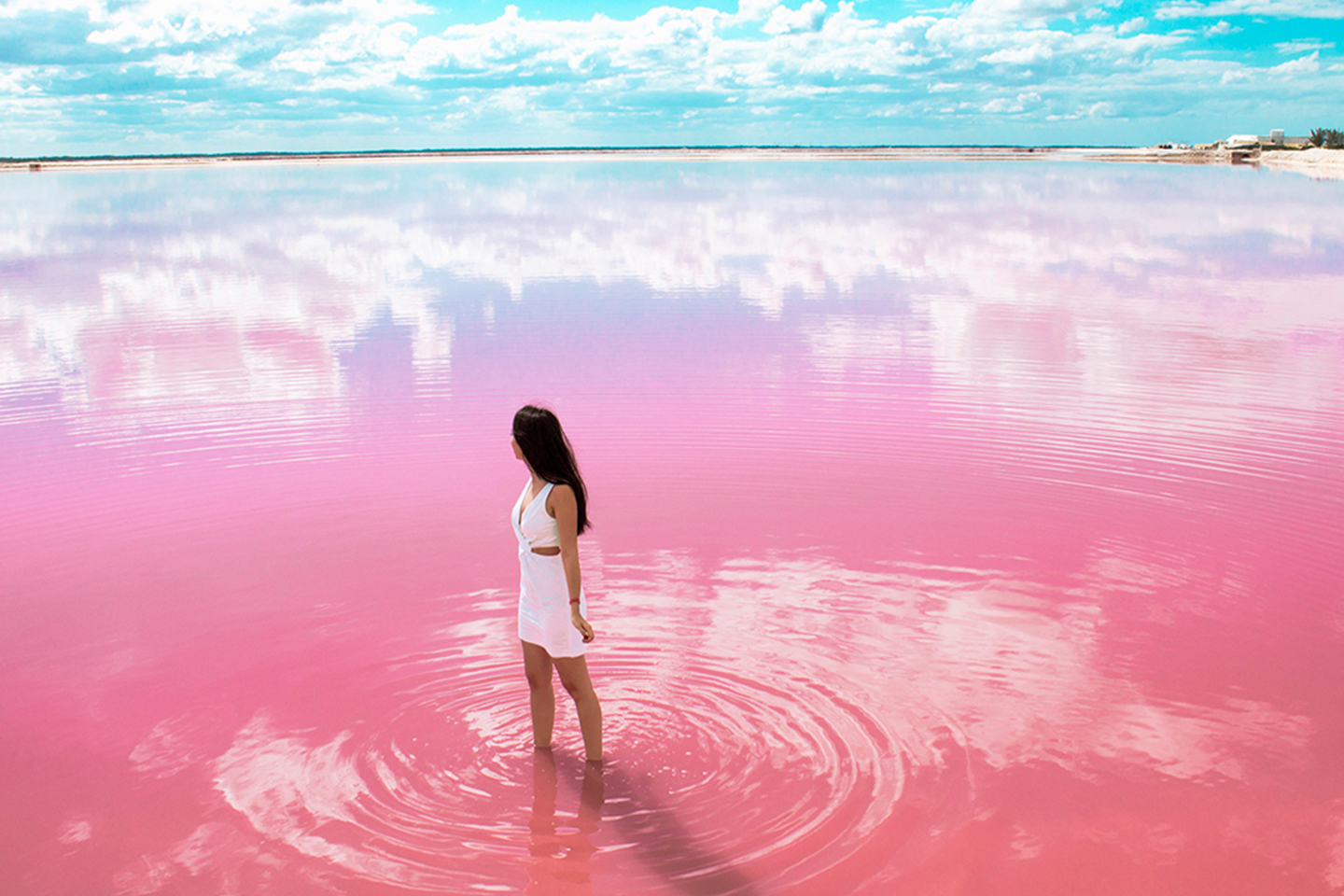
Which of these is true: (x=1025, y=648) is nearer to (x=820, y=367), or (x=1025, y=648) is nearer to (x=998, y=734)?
(x=998, y=734)

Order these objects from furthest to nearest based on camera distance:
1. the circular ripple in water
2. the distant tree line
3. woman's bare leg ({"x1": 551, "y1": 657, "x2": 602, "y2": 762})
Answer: the distant tree line
woman's bare leg ({"x1": 551, "y1": 657, "x2": 602, "y2": 762})
the circular ripple in water

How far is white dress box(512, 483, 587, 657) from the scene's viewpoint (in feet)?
14.2

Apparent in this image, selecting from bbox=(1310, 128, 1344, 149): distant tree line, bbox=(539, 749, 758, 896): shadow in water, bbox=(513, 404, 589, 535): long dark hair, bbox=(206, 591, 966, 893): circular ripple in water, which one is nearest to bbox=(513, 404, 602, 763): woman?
bbox=(513, 404, 589, 535): long dark hair

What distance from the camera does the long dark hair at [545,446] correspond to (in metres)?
4.13

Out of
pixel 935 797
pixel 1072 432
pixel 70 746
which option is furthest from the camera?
pixel 1072 432

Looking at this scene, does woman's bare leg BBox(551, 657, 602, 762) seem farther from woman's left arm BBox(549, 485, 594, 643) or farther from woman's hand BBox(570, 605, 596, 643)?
woman's left arm BBox(549, 485, 594, 643)

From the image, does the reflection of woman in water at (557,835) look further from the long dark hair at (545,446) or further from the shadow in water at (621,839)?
the long dark hair at (545,446)

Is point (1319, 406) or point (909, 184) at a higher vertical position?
point (909, 184)

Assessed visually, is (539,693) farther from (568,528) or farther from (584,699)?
(568,528)

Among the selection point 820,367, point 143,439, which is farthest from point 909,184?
point 143,439

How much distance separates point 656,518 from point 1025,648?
9.83 ft

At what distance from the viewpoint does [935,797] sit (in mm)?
4668

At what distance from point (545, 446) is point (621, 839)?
167 centimetres

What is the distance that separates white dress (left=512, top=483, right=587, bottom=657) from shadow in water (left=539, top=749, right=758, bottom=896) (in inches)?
26.1
